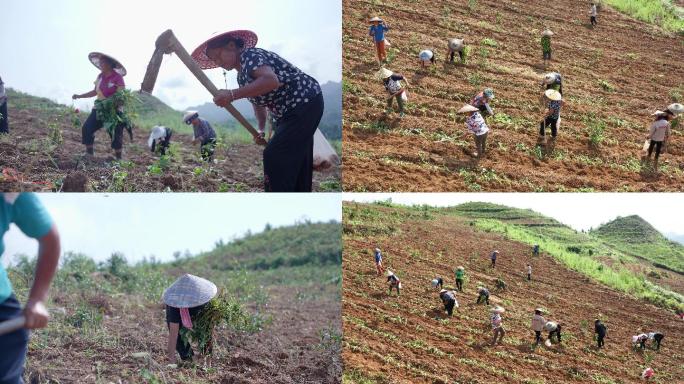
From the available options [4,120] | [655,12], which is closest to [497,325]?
[4,120]

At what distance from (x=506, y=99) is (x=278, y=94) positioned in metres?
3.12

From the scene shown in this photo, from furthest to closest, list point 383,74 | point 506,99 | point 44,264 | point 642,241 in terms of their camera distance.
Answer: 1. point 642,241
2. point 506,99
3. point 383,74
4. point 44,264

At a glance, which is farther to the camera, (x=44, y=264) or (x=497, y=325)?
(x=497, y=325)

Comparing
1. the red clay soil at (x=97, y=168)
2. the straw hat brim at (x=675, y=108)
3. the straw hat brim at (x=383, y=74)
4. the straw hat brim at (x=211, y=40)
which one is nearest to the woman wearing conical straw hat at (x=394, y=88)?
the straw hat brim at (x=383, y=74)

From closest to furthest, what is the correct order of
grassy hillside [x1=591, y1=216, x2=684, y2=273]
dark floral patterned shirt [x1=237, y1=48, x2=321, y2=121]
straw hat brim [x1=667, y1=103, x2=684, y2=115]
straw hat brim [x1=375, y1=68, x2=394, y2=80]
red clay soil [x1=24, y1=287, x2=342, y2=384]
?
dark floral patterned shirt [x1=237, y1=48, x2=321, y2=121] < red clay soil [x1=24, y1=287, x2=342, y2=384] < straw hat brim [x1=375, y1=68, x2=394, y2=80] < grassy hillside [x1=591, y1=216, x2=684, y2=273] < straw hat brim [x1=667, y1=103, x2=684, y2=115]

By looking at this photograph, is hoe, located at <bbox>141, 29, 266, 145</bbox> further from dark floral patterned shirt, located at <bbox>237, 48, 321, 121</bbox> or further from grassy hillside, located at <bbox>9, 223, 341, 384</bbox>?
grassy hillside, located at <bbox>9, 223, 341, 384</bbox>

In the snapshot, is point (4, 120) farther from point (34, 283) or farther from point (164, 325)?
point (34, 283)

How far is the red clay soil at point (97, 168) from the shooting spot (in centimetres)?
511

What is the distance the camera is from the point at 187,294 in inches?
196

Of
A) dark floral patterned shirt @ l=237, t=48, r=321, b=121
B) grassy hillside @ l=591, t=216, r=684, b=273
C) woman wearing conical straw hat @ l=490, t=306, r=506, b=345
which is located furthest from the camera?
grassy hillside @ l=591, t=216, r=684, b=273

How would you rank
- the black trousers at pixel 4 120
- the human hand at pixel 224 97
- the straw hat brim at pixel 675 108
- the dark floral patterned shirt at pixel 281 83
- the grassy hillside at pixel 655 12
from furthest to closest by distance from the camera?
1. the grassy hillside at pixel 655 12
2. the straw hat brim at pixel 675 108
3. the black trousers at pixel 4 120
4. the dark floral patterned shirt at pixel 281 83
5. the human hand at pixel 224 97

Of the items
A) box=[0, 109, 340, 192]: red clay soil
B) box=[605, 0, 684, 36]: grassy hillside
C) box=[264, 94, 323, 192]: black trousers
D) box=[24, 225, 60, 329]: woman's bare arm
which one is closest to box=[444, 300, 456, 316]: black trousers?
box=[0, 109, 340, 192]: red clay soil

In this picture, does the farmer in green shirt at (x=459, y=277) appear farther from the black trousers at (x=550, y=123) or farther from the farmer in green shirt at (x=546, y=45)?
the farmer in green shirt at (x=546, y=45)

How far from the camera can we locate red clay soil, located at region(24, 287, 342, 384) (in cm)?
489
